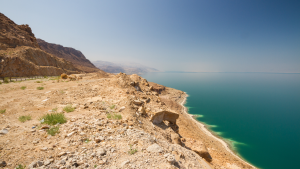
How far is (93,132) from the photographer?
5.44 m

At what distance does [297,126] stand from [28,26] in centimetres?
13020

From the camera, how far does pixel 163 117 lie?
12.7 metres

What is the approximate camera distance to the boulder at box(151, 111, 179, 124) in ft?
34.4

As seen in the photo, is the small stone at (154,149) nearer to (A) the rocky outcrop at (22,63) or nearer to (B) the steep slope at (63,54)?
(A) the rocky outcrop at (22,63)

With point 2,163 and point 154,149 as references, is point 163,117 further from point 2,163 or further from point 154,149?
point 2,163

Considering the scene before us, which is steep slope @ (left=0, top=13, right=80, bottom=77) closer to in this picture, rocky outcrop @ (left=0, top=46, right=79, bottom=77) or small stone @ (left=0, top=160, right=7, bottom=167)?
rocky outcrop @ (left=0, top=46, right=79, bottom=77)

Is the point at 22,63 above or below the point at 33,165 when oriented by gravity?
above

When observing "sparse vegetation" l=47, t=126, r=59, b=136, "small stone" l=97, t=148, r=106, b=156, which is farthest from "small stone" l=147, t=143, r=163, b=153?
"sparse vegetation" l=47, t=126, r=59, b=136

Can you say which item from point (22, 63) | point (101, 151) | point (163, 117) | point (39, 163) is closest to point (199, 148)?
point (163, 117)

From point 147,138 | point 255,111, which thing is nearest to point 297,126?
point 255,111

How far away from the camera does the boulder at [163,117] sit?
413 inches

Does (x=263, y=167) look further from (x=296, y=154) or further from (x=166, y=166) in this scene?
(x=166, y=166)

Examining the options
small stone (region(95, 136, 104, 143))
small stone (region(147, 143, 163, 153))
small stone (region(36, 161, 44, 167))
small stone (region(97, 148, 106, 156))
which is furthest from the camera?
small stone (region(95, 136, 104, 143))

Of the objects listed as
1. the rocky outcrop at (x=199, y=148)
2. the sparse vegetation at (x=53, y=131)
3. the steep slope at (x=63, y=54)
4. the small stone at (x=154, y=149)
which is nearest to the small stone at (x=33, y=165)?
the sparse vegetation at (x=53, y=131)
